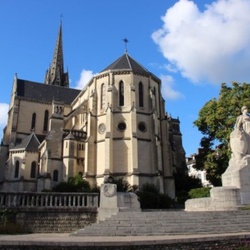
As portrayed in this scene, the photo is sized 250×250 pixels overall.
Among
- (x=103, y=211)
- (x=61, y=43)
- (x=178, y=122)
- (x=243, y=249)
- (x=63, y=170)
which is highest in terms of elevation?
(x=61, y=43)

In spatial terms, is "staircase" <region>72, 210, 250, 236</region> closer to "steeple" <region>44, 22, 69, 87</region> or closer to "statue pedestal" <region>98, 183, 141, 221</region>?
"statue pedestal" <region>98, 183, 141, 221</region>

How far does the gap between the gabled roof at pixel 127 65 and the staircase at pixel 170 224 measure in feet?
99.7

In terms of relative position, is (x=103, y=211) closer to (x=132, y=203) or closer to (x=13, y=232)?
(x=132, y=203)

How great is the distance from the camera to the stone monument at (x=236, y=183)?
40.6 ft

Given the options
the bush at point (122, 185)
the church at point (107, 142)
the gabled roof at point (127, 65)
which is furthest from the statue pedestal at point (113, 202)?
the gabled roof at point (127, 65)

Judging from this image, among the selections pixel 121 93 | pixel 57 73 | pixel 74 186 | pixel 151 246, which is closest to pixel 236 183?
pixel 151 246

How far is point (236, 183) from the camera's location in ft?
43.0

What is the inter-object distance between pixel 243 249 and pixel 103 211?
6.21 metres

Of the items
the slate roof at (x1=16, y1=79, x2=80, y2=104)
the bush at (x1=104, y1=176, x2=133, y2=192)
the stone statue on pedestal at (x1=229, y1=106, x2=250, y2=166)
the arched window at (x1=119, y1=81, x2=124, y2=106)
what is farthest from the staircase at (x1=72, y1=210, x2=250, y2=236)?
the slate roof at (x1=16, y1=79, x2=80, y2=104)

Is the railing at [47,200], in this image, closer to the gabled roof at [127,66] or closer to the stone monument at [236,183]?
the stone monument at [236,183]

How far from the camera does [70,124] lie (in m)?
43.2

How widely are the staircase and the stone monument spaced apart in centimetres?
152

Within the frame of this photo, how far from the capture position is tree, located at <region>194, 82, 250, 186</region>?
25000 mm

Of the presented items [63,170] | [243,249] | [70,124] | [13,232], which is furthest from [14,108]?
[243,249]
